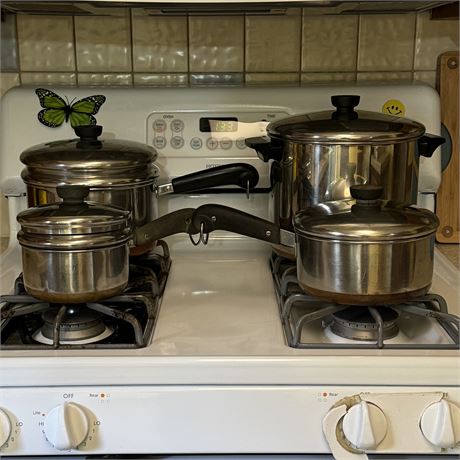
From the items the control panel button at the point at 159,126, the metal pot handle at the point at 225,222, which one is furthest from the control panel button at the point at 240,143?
the metal pot handle at the point at 225,222

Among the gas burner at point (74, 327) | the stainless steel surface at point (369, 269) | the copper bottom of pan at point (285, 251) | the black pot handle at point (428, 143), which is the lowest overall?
the gas burner at point (74, 327)

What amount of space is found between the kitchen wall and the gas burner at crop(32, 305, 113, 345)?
49 cm

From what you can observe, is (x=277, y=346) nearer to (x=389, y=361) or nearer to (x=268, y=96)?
(x=389, y=361)

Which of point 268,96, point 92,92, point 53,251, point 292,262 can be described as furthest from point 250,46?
point 53,251

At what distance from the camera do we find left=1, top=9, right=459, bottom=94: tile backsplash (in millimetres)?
1146

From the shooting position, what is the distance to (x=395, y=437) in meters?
0.70

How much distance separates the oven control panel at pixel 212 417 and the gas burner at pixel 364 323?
85 mm

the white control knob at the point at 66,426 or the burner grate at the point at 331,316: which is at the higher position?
the burner grate at the point at 331,316

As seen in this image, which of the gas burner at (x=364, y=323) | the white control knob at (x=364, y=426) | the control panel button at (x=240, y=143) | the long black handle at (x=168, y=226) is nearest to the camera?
the white control knob at (x=364, y=426)

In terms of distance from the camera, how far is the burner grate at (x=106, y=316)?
2.45ft

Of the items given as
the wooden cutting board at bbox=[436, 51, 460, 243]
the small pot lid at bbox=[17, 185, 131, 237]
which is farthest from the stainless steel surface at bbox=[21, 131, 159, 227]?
the wooden cutting board at bbox=[436, 51, 460, 243]

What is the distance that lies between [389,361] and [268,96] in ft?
1.69

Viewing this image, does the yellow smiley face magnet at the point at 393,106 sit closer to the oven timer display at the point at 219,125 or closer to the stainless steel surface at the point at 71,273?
the oven timer display at the point at 219,125

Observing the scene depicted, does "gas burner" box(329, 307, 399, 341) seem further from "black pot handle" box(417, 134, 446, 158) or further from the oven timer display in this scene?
the oven timer display
